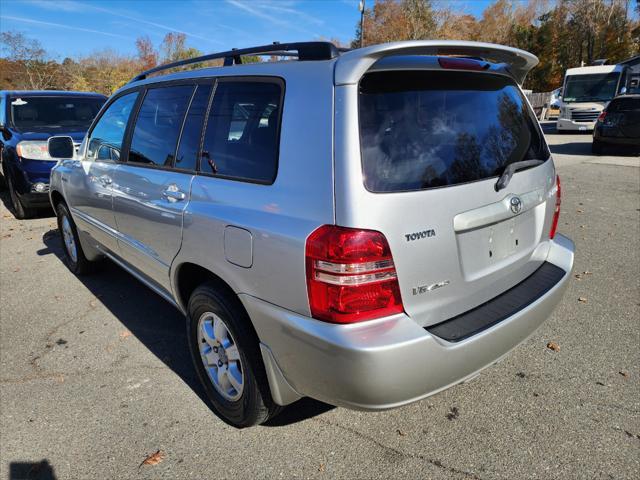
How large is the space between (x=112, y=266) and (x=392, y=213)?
4323 millimetres

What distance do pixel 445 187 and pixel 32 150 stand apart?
6.85 metres

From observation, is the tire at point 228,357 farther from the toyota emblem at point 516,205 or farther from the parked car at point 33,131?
the parked car at point 33,131

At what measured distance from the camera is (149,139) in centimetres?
309

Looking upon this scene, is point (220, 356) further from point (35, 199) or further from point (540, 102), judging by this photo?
point (540, 102)

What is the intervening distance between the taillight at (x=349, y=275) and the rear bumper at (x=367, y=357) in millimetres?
61

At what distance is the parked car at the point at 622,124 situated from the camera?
1252 cm

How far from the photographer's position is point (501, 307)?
2270 mm

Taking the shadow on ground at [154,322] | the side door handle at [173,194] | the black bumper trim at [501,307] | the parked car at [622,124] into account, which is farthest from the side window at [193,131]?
the parked car at [622,124]

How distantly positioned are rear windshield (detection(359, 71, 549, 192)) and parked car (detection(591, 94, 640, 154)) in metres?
12.6

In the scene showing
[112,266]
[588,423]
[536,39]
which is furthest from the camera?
[536,39]

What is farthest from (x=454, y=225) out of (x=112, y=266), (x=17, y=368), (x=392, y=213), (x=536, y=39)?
(x=536, y=39)

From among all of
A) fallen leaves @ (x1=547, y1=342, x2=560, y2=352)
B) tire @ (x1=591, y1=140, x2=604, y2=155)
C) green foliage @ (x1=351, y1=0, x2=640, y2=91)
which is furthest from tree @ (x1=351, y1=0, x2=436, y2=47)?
fallen leaves @ (x1=547, y1=342, x2=560, y2=352)

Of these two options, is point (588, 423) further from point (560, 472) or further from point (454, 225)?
point (454, 225)

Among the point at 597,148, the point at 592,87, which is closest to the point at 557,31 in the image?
the point at 592,87
